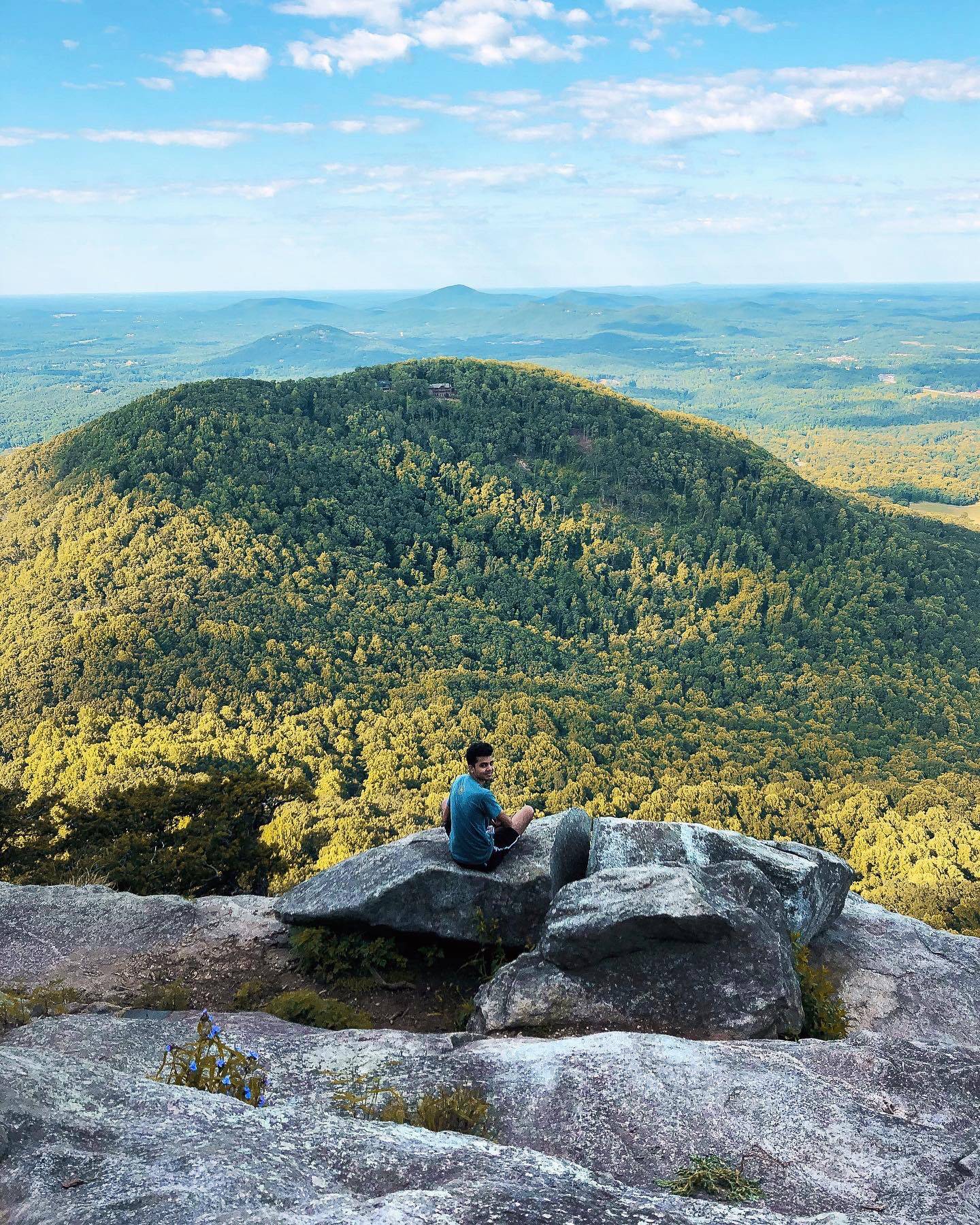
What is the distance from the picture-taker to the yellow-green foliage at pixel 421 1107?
27.8 ft

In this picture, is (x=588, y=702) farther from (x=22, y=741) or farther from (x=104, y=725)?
(x=22, y=741)

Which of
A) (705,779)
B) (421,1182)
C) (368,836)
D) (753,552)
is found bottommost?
(705,779)

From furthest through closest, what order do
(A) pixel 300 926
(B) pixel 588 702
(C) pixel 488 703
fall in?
(B) pixel 588 702 < (C) pixel 488 703 < (A) pixel 300 926

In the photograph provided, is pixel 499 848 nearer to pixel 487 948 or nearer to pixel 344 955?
pixel 487 948

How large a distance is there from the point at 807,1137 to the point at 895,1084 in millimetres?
1777

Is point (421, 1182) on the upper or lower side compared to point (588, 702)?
upper

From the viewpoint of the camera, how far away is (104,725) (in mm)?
69500

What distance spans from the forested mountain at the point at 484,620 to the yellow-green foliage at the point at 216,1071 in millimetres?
35488

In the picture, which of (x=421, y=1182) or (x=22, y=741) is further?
(x=22, y=741)

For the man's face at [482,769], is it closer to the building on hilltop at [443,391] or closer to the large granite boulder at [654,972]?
the large granite boulder at [654,972]

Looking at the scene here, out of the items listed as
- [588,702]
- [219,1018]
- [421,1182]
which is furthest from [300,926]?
[588,702]

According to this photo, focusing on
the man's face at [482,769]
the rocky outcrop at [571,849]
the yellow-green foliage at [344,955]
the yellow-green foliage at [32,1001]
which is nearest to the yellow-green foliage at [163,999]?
the yellow-green foliage at [32,1001]

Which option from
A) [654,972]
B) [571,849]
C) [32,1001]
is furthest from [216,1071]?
[571,849]

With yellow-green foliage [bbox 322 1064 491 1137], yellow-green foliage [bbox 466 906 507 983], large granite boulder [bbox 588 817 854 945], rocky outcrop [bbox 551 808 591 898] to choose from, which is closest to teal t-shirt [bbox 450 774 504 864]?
yellow-green foliage [bbox 466 906 507 983]
